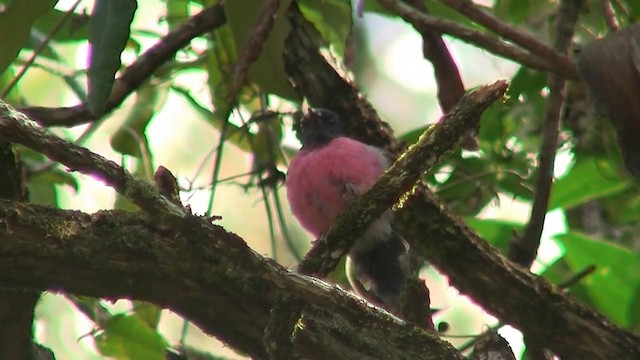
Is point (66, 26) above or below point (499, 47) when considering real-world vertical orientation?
above

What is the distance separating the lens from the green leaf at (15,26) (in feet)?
7.87

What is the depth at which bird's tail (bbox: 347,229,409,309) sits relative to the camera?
3518mm

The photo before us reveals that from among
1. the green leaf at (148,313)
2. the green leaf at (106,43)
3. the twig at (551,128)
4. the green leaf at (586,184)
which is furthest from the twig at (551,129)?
the green leaf at (106,43)

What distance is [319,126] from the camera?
3.64 m

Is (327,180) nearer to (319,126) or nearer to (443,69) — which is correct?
(319,126)

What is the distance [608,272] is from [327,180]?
1062 millimetres

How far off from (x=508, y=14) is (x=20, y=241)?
2.22m

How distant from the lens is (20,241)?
72.2 inches

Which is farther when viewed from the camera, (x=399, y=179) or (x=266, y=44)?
(x=266, y=44)

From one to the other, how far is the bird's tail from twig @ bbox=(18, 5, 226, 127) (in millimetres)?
991

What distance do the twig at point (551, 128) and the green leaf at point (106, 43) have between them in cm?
138

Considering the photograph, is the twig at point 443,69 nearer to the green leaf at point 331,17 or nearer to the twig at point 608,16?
the green leaf at point 331,17

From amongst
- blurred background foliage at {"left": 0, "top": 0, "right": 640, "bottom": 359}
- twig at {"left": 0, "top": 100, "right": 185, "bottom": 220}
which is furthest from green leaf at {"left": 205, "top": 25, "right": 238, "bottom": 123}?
twig at {"left": 0, "top": 100, "right": 185, "bottom": 220}

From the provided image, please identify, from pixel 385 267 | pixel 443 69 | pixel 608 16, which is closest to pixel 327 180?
pixel 385 267
